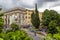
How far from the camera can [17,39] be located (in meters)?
9.95

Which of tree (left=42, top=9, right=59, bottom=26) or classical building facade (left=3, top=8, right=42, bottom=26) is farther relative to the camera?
classical building facade (left=3, top=8, right=42, bottom=26)

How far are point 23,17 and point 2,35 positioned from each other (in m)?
55.4

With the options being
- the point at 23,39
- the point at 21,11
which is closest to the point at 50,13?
the point at 21,11

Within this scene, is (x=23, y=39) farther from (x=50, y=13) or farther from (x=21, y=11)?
(x=21, y=11)

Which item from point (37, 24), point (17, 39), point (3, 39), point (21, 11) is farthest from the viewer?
point (21, 11)

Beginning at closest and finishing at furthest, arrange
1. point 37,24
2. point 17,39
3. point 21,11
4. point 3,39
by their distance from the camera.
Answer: point 3,39, point 17,39, point 37,24, point 21,11

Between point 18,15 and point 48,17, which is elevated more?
point 48,17

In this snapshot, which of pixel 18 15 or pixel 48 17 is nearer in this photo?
pixel 48 17

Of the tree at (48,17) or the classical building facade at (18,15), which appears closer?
the tree at (48,17)

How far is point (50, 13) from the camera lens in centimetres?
4584

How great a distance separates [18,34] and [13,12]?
52915mm

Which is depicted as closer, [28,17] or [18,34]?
[18,34]

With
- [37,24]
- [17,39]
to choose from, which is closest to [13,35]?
[17,39]

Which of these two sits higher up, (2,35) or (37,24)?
(2,35)
